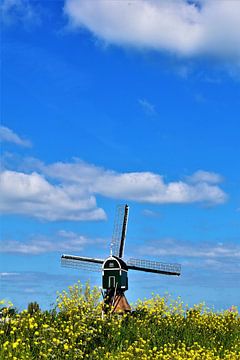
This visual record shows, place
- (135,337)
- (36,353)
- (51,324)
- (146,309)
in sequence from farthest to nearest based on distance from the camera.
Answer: (146,309) < (135,337) < (51,324) < (36,353)

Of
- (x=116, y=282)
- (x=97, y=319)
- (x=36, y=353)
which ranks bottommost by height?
(x=36, y=353)

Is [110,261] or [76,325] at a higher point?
[110,261]

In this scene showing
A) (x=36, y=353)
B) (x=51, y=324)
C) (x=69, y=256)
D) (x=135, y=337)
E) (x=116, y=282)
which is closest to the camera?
(x=36, y=353)

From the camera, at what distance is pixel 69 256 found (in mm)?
27438

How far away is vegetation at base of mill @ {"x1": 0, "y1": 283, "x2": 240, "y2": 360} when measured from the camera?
14438 mm

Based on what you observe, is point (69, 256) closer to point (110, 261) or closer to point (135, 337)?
point (110, 261)

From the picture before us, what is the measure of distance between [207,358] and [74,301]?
6.65m

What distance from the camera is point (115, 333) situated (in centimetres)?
1717

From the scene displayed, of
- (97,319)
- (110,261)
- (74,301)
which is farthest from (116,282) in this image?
(97,319)

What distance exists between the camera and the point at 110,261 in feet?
80.8

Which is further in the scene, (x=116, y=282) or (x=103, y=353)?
(x=116, y=282)

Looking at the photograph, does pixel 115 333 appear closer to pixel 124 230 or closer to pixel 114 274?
pixel 114 274

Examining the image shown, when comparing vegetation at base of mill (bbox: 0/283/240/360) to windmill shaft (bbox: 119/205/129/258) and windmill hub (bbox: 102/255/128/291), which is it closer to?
windmill hub (bbox: 102/255/128/291)

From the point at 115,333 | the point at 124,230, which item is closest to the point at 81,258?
the point at 124,230
